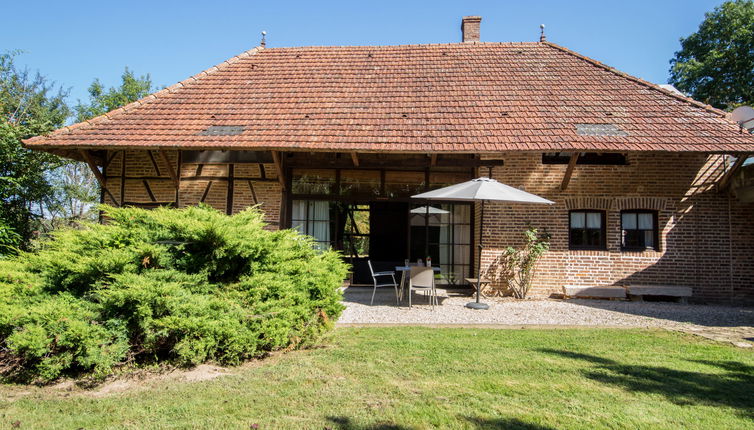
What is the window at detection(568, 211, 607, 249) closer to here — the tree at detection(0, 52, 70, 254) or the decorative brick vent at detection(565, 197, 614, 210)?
the decorative brick vent at detection(565, 197, 614, 210)

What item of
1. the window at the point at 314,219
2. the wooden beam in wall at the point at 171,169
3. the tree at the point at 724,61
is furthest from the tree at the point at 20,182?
the tree at the point at 724,61

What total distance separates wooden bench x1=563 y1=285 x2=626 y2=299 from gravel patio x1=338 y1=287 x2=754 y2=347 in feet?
0.66

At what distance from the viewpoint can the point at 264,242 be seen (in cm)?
473

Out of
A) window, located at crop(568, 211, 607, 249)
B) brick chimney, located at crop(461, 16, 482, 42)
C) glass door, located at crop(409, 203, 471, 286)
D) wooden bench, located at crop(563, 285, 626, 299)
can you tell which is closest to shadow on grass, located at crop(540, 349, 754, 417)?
wooden bench, located at crop(563, 285, 626, 299)

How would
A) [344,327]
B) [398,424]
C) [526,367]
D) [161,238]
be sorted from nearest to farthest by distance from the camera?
[398,424]
[526,367]
[161,238]
[344,327]

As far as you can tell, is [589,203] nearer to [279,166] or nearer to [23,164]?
[279,166]

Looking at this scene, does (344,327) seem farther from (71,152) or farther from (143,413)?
(71,152)

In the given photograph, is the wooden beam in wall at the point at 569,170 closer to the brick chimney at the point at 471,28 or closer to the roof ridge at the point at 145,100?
the brick chimney at the point at 471,28

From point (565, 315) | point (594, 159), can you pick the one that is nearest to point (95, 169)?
point (565, 315)

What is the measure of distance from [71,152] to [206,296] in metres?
7.06

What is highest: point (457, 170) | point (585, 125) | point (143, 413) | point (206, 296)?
point (585, 125)

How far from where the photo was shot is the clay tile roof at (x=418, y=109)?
336 inches

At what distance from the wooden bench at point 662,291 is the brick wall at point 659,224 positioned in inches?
7.4

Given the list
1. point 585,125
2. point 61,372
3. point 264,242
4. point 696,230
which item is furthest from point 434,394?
point 696,230
